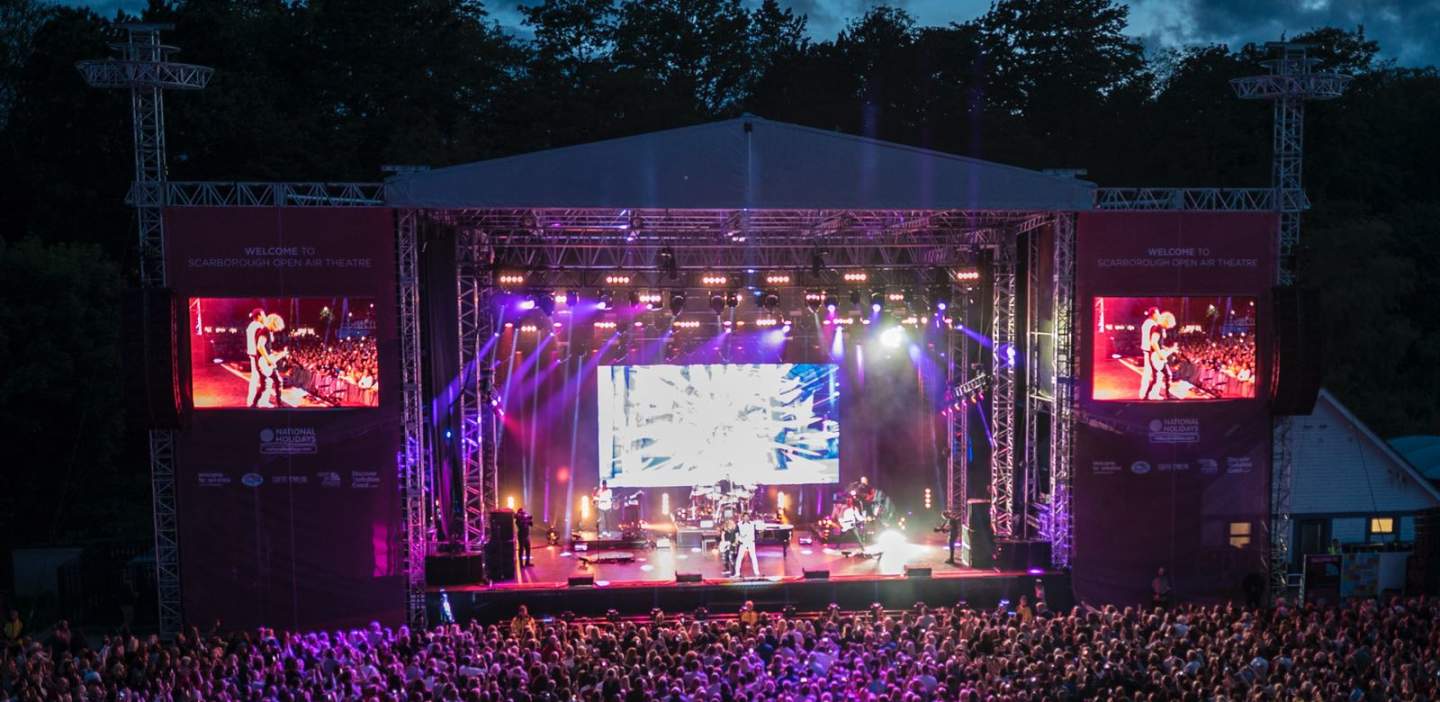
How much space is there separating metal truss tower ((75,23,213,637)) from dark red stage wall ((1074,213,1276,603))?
44.0 feet

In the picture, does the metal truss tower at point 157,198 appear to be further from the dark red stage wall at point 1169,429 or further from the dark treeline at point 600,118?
the dark red stage wall at point 1169,429

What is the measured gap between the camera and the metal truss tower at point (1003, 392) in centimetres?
1995

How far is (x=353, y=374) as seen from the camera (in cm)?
1744

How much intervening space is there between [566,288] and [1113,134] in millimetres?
21980

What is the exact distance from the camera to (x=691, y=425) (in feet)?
75.3

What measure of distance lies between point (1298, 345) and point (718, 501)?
1038 cm

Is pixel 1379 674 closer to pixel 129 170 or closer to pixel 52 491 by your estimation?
pixel 52 491

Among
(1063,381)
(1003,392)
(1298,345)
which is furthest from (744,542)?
(1298,345)

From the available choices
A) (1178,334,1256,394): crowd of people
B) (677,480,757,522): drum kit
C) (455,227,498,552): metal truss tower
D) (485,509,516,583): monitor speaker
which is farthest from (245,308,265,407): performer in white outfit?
(1178,334,1256,394): crowd of people

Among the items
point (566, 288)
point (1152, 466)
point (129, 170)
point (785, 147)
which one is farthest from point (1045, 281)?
point (129, 170)

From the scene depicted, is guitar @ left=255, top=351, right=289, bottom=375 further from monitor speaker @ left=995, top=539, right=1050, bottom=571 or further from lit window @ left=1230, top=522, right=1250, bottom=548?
lit window @ left=1230, top=522, right=1250, bottom=548

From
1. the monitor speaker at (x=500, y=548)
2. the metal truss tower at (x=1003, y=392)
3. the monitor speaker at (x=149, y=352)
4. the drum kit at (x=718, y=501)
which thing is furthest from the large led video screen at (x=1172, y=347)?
the monitor speaker at (x=149, y=352)

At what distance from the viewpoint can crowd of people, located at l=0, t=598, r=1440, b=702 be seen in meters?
10.5

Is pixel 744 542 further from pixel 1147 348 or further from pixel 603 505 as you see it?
pixel 1147 348
